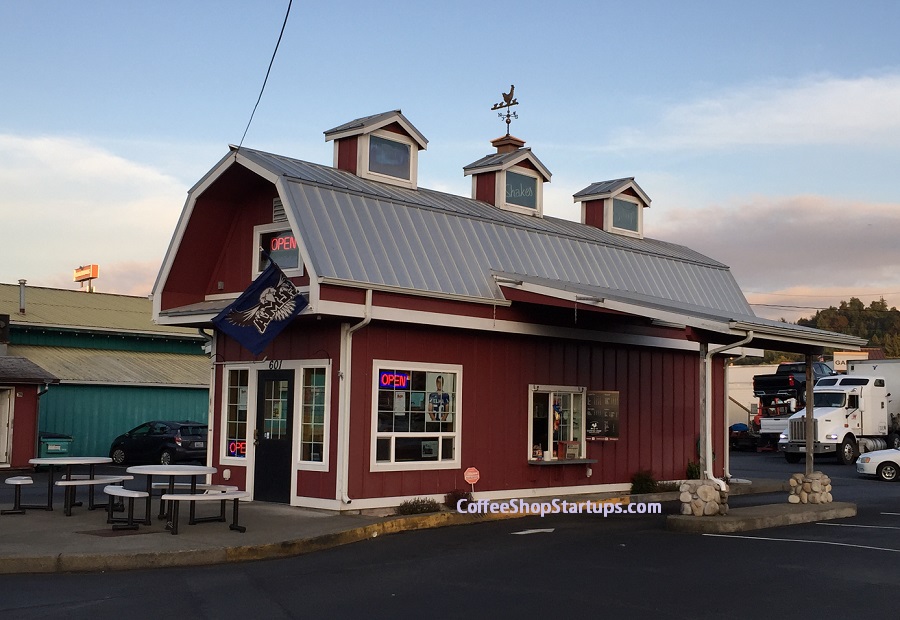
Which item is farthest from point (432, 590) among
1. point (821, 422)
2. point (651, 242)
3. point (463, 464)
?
point (821, 422)

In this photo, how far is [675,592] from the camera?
10.4m

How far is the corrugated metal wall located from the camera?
104 ft

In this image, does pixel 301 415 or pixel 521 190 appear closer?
pixel 301 415

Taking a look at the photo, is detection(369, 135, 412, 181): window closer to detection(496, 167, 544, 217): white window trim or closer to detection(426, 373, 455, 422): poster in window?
detection(496, 167, 544, 217): white window trim

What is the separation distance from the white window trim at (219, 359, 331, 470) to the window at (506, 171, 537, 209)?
25.4 feet

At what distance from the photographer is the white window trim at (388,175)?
19.6 m

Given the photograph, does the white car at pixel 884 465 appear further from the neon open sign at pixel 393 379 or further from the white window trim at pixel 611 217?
the neon open sign at pixel 393 379

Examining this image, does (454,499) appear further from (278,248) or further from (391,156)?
(391,156)

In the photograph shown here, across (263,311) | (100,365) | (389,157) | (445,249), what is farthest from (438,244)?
(100,365)

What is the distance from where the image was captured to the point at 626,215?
85.4 ft

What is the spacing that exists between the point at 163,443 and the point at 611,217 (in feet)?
46.4

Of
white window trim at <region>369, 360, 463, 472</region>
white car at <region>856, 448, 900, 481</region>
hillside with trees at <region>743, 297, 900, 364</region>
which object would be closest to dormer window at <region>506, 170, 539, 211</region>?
white window trim at <region>369, 360, 463, 472</region>

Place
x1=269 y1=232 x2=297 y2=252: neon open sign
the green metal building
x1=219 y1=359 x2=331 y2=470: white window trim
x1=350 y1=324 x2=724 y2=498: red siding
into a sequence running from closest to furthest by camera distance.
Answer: x1=219 y1=359 x2=331 y2=470: white window trim
x1=350 y1=324 x2=724 y2=498: red siding
x1=269 y1=232 x2=297 y2=252: neon open sign
the green metal building

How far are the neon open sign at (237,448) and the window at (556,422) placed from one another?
206 inches
